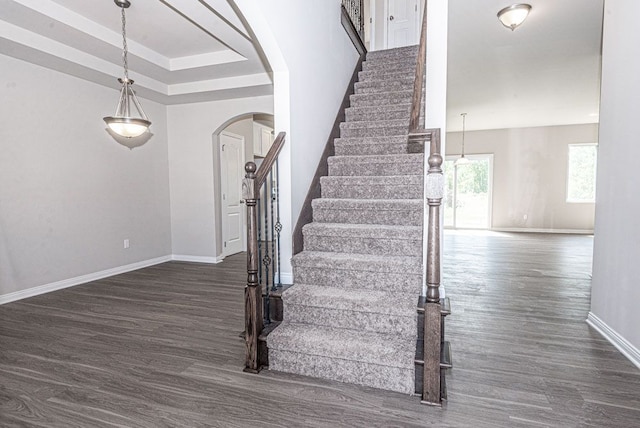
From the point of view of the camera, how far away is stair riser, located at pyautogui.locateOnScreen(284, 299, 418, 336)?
7.03 feet

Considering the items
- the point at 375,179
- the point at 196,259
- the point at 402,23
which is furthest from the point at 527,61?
the point at 196,259

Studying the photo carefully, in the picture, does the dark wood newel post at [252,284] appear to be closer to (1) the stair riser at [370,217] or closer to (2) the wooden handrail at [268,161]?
(2) the wooden handrail at [268,161]

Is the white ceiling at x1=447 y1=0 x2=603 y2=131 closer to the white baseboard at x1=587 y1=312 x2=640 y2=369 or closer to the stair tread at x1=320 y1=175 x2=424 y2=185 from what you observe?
the stair tread at x1=320 y1=175 x2=424 y2=185

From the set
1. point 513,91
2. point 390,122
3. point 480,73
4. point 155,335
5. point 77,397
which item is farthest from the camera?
point 513,91

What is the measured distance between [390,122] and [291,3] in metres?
1.61

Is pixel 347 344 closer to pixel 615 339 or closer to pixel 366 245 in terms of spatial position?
pixel 366 245

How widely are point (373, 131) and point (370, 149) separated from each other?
333mm

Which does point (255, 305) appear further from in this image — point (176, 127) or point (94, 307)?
point (176, 127)

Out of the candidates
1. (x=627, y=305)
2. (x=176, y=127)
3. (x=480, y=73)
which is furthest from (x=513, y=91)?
(x=176, y=127)

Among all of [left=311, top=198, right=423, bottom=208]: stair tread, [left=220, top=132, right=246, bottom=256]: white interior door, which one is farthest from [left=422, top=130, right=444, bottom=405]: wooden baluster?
[left=220, top=132, right=246, bottom=256]: white interior door

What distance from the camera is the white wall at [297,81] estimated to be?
257cm

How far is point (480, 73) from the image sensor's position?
16.9 feet

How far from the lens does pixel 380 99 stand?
14.3 feet

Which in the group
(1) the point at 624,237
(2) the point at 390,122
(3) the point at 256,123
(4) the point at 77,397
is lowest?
(4) the point at 77,397
